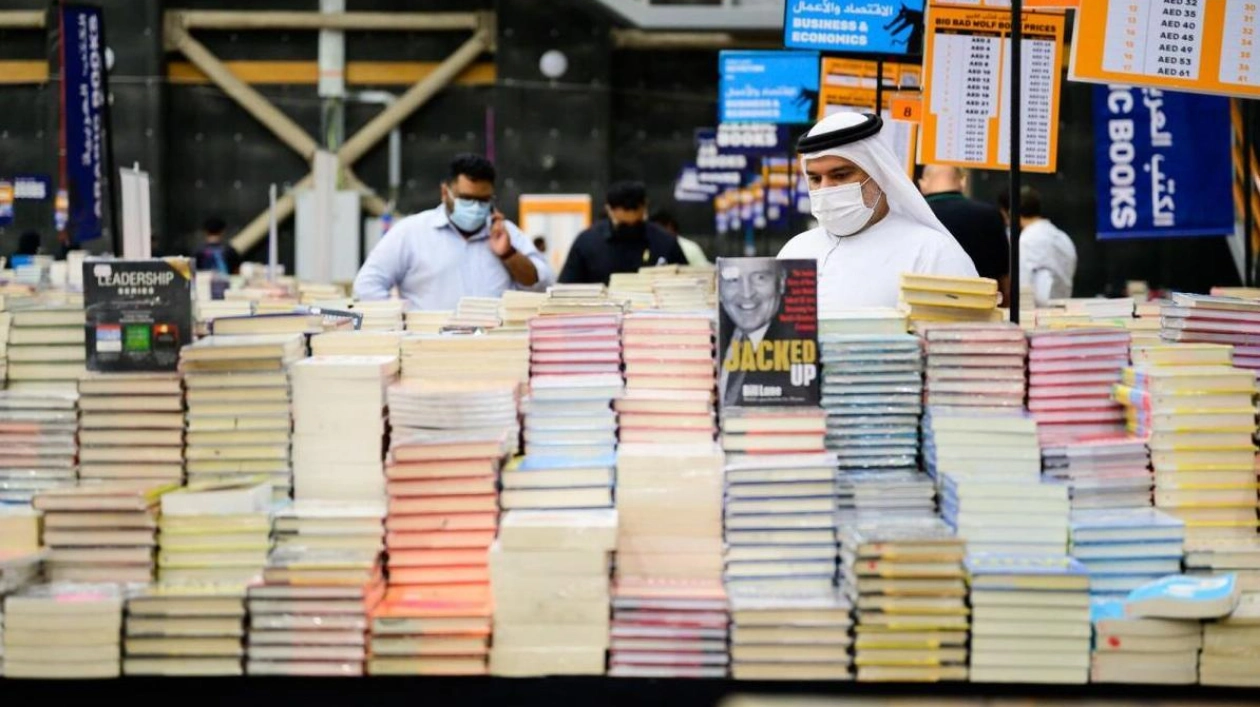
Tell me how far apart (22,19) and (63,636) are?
18271 millimetres

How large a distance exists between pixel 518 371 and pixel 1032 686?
1.39 m

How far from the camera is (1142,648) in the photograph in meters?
2.98

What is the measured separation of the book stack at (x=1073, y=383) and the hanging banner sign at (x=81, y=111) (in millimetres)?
7962

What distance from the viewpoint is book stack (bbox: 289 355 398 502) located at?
3.25 m

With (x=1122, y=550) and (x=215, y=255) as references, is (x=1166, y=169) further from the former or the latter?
(x=215, y=255)

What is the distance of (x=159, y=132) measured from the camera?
64.1 feet

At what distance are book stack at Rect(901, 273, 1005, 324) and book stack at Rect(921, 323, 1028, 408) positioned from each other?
260 mm

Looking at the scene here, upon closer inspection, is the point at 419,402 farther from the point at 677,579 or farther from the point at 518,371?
the point at 677,579

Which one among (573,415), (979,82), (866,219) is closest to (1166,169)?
(979,82)

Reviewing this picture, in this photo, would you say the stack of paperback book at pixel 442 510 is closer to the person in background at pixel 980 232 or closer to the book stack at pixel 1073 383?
the book stack at pixel 1073 383

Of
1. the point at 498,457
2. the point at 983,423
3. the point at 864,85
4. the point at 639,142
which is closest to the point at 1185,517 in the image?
the point at 983,423

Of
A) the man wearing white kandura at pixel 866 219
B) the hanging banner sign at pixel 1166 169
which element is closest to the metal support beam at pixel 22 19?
the hanging banner sign at pixel 1166 169

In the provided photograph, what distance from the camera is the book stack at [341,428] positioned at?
10.7ft

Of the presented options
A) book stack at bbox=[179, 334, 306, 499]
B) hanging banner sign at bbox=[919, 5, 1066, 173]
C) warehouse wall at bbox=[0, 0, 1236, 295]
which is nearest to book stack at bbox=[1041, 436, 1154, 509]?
book stack at bbox=[179, 334, 306, 499]
